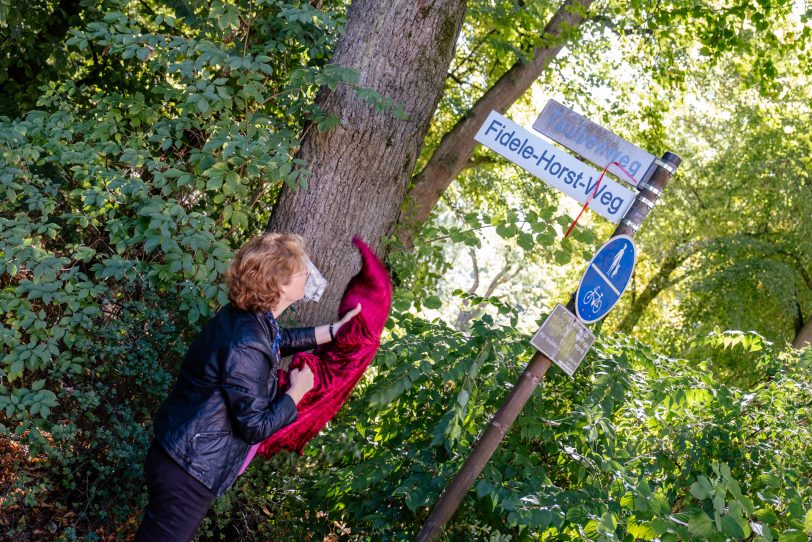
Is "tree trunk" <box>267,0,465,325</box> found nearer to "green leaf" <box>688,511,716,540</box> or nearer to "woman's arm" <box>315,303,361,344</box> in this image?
"woman's arm" <box>315,303,361,344</box>

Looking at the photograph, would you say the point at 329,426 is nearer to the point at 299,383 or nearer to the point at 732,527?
the point at 299,383

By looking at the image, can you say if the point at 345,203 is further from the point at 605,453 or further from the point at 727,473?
the point at 727,473

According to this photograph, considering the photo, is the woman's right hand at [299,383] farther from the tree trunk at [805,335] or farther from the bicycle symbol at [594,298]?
the tree trunk at [805,335]

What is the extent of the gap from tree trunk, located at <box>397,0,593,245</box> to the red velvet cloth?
5.39 meters

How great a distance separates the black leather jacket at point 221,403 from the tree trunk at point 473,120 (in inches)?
254

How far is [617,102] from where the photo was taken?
15.1m

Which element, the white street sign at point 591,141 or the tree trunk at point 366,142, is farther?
the tree trunk at point 366,142

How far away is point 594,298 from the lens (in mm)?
3949

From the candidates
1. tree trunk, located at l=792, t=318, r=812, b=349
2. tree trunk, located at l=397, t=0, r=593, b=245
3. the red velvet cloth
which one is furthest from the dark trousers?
tree trunk, located at l=792, t=318, r=812, b=349

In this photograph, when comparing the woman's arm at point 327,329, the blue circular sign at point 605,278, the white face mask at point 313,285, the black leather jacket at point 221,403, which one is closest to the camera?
the black leather jacket at point 221,403

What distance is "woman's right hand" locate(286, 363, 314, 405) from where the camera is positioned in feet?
11.8

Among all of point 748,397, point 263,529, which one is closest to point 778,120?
point 748,397

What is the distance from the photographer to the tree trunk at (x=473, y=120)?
10344 mm

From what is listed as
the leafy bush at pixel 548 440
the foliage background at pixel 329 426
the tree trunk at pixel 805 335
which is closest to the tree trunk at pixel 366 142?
the foliage background at pixel 329 426
